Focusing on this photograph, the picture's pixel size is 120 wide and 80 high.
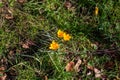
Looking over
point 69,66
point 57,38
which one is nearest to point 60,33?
point 57,38

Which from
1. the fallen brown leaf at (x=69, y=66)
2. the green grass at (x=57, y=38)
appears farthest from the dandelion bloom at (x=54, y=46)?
the fallen brown leaf at (x=69, y=66)

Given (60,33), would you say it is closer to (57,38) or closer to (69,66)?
(57,38)

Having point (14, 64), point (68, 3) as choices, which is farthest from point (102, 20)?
point (14, 64)

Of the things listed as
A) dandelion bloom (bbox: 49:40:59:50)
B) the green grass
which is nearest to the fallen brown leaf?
the green grass

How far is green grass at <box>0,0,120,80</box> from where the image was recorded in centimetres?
409

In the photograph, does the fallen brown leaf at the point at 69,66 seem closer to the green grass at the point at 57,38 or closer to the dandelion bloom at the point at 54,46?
the green grass at the point at 57,38

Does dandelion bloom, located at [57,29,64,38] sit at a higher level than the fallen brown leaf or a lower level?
higher

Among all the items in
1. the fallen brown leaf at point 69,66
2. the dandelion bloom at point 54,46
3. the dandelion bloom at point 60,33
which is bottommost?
the fallen brown leaf at point 69,66

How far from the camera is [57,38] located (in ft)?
13.9

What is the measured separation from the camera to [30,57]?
13.7 feet

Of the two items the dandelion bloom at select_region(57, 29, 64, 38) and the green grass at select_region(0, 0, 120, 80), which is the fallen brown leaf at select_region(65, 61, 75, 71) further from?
the dandelion bloom at select_region(57, 29, 64, 38)

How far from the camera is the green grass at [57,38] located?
4086 mm

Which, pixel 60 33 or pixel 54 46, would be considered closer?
pixel 54 46

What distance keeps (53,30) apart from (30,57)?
439mm
